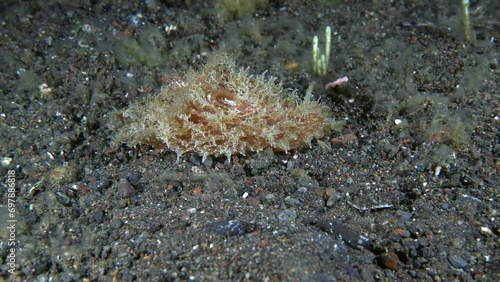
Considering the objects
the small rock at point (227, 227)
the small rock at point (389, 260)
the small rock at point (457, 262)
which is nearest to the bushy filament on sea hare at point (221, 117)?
the small rock at point (227, 227)

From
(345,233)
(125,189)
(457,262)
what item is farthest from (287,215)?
(125,189)

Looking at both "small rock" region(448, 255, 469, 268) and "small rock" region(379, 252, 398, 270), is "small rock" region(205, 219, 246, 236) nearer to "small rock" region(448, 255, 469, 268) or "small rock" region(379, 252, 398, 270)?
"small rock" region(379, 252, 398, 270)

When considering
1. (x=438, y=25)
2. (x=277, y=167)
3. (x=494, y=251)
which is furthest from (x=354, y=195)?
(x=438, y=25)

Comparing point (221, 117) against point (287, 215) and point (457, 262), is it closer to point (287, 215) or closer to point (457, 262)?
point (287, 215)

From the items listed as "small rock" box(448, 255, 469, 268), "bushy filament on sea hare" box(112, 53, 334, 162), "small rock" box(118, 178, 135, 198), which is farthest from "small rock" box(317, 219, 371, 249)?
"small rock" box(118, 178, 135, 198)

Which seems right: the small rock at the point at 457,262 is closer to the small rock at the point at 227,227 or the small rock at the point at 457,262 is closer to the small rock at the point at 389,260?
the small rock at the point at 389,260

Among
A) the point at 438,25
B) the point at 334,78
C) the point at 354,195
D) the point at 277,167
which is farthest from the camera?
the point at 438,25

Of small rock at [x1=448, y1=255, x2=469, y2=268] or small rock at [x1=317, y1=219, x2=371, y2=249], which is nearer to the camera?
small rock at [x1=448, y1=255, x2=469, y2=268]

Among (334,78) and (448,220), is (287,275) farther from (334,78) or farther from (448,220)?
(334,78)
